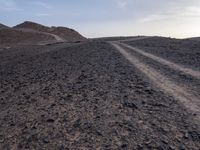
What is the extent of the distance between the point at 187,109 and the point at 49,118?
3168 mm

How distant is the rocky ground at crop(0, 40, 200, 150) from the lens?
21.9 ft

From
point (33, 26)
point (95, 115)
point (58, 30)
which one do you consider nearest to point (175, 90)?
point (95, 115)

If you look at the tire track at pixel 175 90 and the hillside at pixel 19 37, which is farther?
the hillside at pixel 19 37

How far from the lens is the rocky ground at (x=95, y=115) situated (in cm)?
666

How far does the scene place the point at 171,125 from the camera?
7207 mm

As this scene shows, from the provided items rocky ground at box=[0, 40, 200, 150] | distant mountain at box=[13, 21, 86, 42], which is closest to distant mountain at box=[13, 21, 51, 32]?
distant mountain at box=[13, 21, 86, 42]

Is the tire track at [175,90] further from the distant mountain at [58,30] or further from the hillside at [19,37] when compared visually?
the distant mountain at [58,30]

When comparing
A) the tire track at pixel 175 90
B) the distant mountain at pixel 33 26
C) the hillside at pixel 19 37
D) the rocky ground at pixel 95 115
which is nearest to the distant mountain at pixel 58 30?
the distant mountain at pixel 33 26

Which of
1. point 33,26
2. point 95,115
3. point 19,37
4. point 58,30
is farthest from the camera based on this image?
point 33,26

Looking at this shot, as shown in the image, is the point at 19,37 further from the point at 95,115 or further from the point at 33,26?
the point at 95,115

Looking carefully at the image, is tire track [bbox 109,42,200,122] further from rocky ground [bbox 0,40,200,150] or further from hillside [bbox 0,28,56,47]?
hillside [bbox 0,28,56,47]

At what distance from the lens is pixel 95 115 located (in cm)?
807

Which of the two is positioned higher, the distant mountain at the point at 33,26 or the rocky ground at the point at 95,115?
the rocky ground at the point at 95,115

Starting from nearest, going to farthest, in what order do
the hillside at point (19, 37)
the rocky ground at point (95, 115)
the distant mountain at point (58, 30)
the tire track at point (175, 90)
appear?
the rocky ground at point (95, 115) → the tire track at point (175, 90) → the hillside at point (19, 37) → the distant mountain at point (58, 30)
